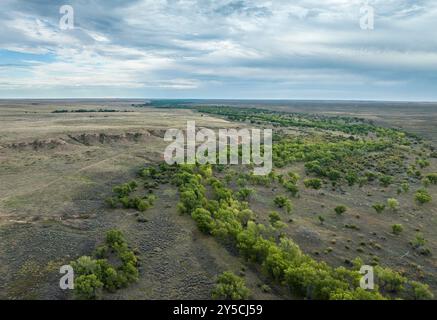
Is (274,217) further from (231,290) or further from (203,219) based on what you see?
(231,290)

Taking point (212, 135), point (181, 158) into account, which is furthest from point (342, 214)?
point (212, 135)

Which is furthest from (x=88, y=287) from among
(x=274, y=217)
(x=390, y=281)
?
(x=274, y=217)

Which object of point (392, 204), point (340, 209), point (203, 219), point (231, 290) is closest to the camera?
point (231, 290)

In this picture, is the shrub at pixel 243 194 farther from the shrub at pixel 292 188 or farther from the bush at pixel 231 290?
the bush at pixel 231 290

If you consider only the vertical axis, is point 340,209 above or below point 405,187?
below

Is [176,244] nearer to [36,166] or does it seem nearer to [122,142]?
[36,166]

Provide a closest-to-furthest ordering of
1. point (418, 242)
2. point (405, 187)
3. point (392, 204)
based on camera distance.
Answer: point (418, 242), point (392, 204), point (405, 187)

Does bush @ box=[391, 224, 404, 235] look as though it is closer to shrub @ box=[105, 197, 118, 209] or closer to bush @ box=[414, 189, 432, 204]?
bush @ box=[414, 189, 432, 204]

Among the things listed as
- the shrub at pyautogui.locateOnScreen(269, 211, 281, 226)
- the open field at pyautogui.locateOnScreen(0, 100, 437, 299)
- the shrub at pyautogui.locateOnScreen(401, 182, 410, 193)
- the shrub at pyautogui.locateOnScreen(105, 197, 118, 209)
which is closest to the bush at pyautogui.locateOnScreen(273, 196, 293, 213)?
the open field at pyautogui.locateOnScreen(0, 100, 437, 299)

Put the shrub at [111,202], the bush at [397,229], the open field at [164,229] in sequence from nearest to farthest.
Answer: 1. the open field at [164,229]
2. the bush at [397,229]
3. the shrub at [111,202]

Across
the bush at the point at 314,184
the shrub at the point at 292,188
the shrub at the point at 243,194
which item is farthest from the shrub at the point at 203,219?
the bush at the point at 314,184
